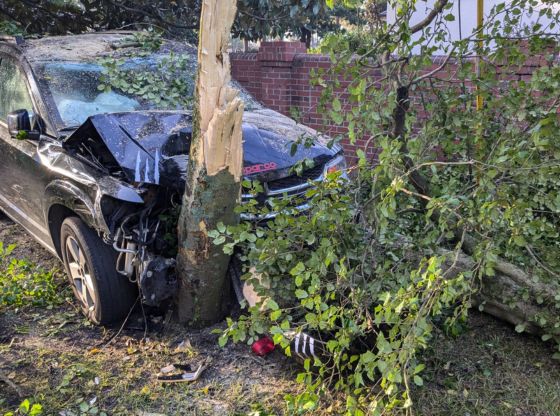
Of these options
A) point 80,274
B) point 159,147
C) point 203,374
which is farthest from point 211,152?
point 80,274

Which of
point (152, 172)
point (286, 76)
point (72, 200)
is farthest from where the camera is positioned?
point (286, 76)

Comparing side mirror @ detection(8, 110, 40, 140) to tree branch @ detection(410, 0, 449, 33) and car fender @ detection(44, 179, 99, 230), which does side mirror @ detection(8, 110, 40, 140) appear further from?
tree branch @ detection(410, 0, 449, 33)

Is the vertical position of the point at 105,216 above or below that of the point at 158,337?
above

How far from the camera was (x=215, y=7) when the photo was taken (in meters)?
3.56

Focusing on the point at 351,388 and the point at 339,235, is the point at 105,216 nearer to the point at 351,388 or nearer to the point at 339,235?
the point at 339,235

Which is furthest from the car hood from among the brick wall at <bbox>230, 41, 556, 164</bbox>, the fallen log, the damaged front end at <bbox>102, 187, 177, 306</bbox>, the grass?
the brick wall at <bbox>230, 41, 556, 164</bbox>

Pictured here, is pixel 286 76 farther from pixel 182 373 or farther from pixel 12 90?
pixel 182 373

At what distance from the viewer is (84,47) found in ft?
18.4

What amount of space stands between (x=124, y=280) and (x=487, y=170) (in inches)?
96.1

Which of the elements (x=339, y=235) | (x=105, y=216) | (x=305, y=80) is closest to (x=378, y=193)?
Result: (x=339, y=235)

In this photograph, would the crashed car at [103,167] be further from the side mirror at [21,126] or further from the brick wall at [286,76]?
the brick wall at [286,76]

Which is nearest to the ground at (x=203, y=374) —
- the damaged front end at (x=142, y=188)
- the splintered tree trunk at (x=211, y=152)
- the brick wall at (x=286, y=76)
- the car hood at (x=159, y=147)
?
the damaged front end at (x=142, y=188)

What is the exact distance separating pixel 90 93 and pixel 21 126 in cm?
69

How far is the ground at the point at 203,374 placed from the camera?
3.47 meters
